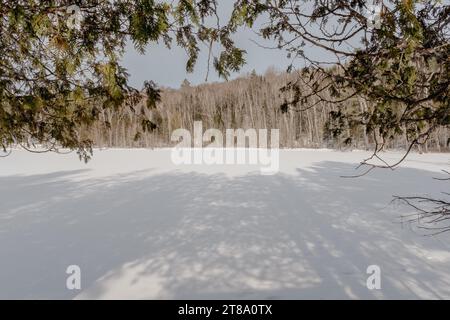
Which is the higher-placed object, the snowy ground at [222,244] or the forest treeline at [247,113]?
the forest treeline at [247,113]

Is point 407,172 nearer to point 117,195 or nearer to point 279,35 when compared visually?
point 117,195

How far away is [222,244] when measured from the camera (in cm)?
634

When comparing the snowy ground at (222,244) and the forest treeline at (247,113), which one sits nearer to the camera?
the snowy ground at (222,244)

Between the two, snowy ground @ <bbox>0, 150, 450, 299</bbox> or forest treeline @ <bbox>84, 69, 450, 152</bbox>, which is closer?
snowy ground @ <bbox>0, 150, 450, 299</bbox>

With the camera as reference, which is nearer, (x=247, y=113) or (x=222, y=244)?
(x=222, y=244)

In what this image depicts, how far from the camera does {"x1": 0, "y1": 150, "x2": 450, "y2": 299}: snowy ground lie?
4.58 metres

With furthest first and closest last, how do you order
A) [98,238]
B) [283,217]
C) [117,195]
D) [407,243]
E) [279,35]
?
[117,195], [283,217], [98,238], [407,243], [279,35]

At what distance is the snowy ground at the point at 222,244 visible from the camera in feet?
15.0

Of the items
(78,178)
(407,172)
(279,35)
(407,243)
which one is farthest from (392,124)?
(78,178)

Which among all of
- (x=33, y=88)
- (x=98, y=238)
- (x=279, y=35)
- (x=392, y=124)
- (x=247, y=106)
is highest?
(x=247, y=106)

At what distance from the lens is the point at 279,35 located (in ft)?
9.78

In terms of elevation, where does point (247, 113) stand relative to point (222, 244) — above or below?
above

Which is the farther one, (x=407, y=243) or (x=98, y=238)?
(x=98, y=238)
